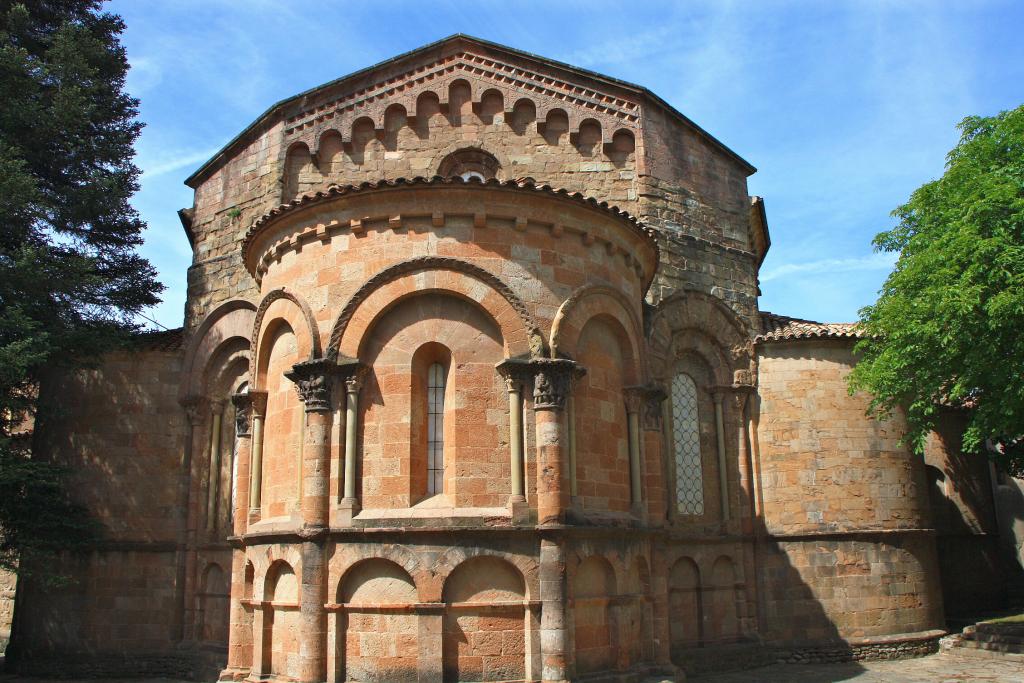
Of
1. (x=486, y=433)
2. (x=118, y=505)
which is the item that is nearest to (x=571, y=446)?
(x=486, y=433)

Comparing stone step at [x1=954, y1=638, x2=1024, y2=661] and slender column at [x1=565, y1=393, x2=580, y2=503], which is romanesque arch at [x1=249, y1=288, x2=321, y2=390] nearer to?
slender column at [x1=565, y1=393, x2=580, y2=503]

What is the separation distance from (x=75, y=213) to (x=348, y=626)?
11.6 metres

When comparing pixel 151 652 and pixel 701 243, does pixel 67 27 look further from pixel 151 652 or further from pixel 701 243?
pixel 701 243

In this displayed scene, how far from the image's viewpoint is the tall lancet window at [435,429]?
1102 cm

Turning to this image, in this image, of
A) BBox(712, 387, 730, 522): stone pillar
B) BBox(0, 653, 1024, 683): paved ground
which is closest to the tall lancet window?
BBox(0, 653, 1024, 683): paved ground

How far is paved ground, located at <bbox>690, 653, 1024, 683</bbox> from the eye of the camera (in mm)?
14281

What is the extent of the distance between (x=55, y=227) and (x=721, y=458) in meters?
14.5

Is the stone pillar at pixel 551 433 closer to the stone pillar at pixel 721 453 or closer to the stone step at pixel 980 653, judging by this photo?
the stone pillar at pixel 721 453

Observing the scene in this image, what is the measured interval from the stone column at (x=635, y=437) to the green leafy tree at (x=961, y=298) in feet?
19.1

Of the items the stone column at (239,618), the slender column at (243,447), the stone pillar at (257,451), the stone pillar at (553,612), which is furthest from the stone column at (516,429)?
the slender column at (243,447)

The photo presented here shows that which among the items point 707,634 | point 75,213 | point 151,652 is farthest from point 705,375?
point 75,213

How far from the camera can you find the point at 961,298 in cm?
1404

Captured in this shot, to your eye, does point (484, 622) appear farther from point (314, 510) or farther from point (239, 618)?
point (239, 618)

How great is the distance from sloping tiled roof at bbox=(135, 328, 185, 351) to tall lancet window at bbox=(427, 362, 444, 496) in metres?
8.92
